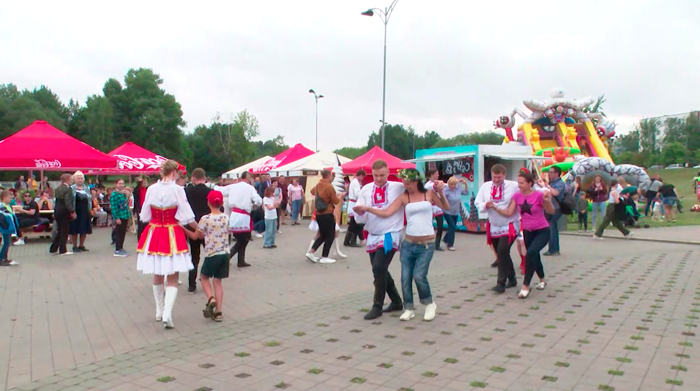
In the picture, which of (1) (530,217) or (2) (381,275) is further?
(1) (530,217)

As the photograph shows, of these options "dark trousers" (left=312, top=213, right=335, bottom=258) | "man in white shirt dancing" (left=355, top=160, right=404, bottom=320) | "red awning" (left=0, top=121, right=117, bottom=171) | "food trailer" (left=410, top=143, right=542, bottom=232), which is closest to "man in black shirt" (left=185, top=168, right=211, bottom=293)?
"dark trousers" (left=312, top=213, right=335, bottom=258)

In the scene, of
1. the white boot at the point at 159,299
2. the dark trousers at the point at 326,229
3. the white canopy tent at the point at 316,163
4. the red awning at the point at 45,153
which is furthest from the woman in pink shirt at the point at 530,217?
the white canopy tent at the point at 316,163

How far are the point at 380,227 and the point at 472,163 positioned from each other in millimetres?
10584

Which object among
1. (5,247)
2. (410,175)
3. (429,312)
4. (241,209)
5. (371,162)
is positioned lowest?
(429,312)

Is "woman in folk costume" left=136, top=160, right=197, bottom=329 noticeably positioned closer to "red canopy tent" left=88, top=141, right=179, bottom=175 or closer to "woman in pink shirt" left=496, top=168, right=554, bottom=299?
"woman in pink shirt" left=496, top=168, right=554, bottom=299

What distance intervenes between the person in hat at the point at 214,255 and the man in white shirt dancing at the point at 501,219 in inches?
136

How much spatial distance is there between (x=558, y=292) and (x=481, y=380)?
12.5 feet

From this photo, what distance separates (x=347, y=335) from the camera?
5617 mm

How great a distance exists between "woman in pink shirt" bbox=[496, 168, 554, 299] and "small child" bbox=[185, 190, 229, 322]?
11.8 feet

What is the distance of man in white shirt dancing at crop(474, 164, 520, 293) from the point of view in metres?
7.51

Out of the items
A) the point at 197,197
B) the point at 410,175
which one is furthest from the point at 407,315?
the point at 197,197

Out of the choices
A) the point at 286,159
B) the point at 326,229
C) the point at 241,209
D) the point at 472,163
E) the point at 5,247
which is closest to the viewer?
the point at 241,209

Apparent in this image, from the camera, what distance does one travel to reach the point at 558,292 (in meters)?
7.65

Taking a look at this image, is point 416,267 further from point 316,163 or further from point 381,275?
point 316,163
